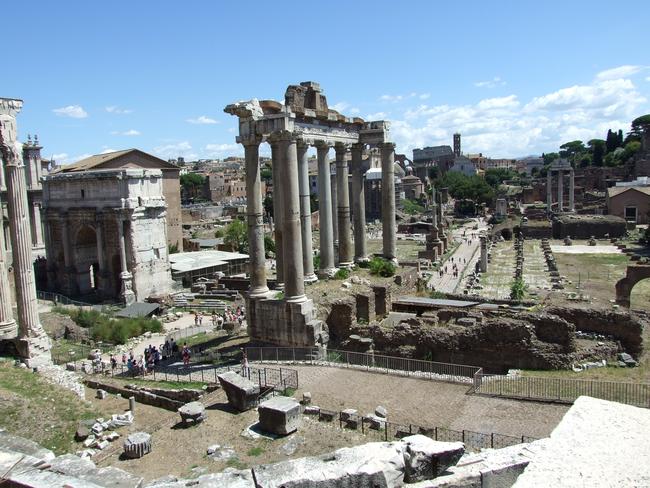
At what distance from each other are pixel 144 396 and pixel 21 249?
663cm

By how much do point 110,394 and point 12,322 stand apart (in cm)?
449

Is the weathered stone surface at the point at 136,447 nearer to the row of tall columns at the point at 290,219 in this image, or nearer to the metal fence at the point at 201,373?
the metal fence at the point at 201,373

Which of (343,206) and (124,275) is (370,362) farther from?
(124,275)

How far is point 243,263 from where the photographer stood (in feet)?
166

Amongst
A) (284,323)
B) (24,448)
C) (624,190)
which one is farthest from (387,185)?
(624,190)

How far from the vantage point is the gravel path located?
13.5 m

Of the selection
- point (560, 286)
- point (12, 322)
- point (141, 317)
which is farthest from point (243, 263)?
point (12, 322)

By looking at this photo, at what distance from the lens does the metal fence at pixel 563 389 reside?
14.6 metres

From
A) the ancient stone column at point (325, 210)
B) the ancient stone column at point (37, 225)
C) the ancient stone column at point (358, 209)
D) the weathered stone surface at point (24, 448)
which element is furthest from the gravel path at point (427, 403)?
the ancient stone column at point (37, 225)

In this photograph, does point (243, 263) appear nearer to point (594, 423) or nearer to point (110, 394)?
point (110, 394)

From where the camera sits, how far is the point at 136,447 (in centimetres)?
1308

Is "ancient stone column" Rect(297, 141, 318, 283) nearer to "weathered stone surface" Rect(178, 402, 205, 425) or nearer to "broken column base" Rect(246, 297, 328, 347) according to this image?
"broken column base" Rect(246, 297, 328, 347)

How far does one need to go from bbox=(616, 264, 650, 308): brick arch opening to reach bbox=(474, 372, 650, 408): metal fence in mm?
19235

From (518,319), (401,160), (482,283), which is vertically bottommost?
(482,283)
